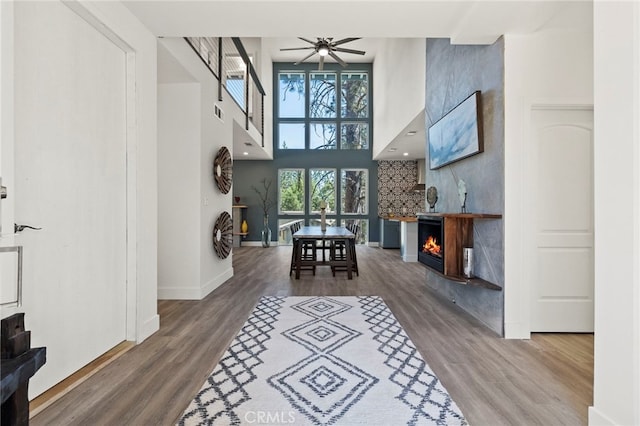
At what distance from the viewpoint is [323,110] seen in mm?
9180

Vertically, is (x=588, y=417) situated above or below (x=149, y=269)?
below

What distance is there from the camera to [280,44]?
27.2 feet

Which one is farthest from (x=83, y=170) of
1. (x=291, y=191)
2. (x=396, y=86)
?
(x=291, y=191)

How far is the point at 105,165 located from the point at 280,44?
7373 millimetres

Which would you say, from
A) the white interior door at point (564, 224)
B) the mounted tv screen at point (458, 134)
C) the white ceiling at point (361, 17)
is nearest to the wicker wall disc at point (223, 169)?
the white ceiling at point (361, 17)

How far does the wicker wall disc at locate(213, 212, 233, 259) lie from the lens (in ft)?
13.5

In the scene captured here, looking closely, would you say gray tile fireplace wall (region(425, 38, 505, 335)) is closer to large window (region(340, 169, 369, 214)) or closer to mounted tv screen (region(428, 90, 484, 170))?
mounted tv screen (region(428, 90, 484, 170))

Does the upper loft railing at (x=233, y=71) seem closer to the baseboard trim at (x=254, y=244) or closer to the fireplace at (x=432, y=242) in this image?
the baseboard trim at (x=254, y=244)

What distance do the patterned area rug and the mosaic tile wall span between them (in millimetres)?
6287

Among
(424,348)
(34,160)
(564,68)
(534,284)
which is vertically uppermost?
(564,68)

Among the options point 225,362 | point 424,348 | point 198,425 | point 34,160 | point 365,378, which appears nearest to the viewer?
point 198,425

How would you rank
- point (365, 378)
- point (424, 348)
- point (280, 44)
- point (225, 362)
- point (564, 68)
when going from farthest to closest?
1. point (280, 44)
2. point (564, 68)
3. point (424, 348)
4. point (225, 362)
5. point (365, 378)

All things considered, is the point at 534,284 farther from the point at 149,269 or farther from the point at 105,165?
the point at 105,165

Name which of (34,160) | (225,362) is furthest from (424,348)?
(34,160)
